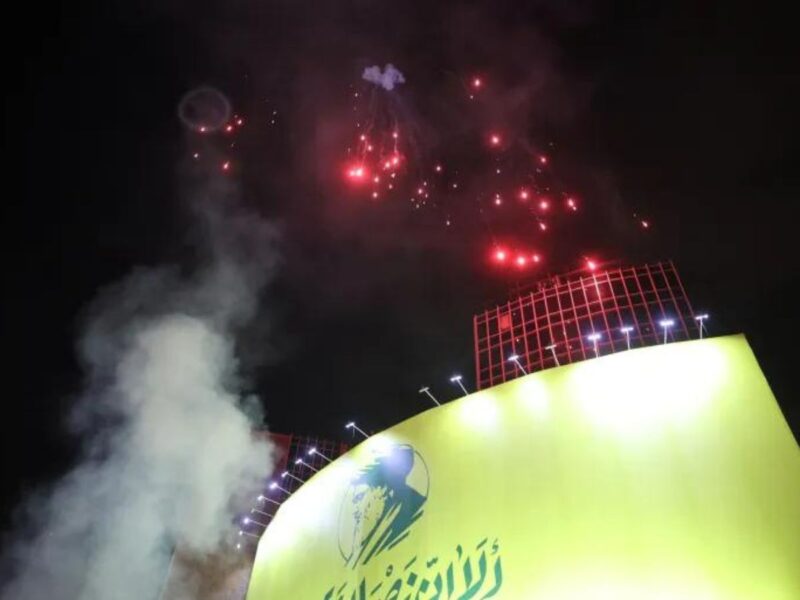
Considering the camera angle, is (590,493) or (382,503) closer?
(590,493)

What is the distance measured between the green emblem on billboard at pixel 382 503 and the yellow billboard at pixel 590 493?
0.11 feet

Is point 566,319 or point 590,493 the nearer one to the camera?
point 590,493

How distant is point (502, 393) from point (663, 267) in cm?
539

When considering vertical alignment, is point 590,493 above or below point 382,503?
below

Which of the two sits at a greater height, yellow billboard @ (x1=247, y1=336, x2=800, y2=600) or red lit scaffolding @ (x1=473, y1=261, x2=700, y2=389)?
red lit scaffolding @ (x1=473, y1=261, x2=700, y2=389)

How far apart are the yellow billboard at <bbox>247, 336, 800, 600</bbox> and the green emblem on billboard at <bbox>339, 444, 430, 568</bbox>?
33 millimetres

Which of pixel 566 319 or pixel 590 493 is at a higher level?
pixel 566 319

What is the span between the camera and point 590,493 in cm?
1001

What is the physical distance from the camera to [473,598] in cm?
1028

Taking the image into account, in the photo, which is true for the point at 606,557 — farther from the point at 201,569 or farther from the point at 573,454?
the point at 201,569

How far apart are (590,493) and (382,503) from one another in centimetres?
487

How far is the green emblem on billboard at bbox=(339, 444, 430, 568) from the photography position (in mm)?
12570

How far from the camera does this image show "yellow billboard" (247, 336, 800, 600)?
28.4ft

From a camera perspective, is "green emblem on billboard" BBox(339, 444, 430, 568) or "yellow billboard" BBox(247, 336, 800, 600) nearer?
"yellow billboard" BBox(247, 336, 800, 600)
